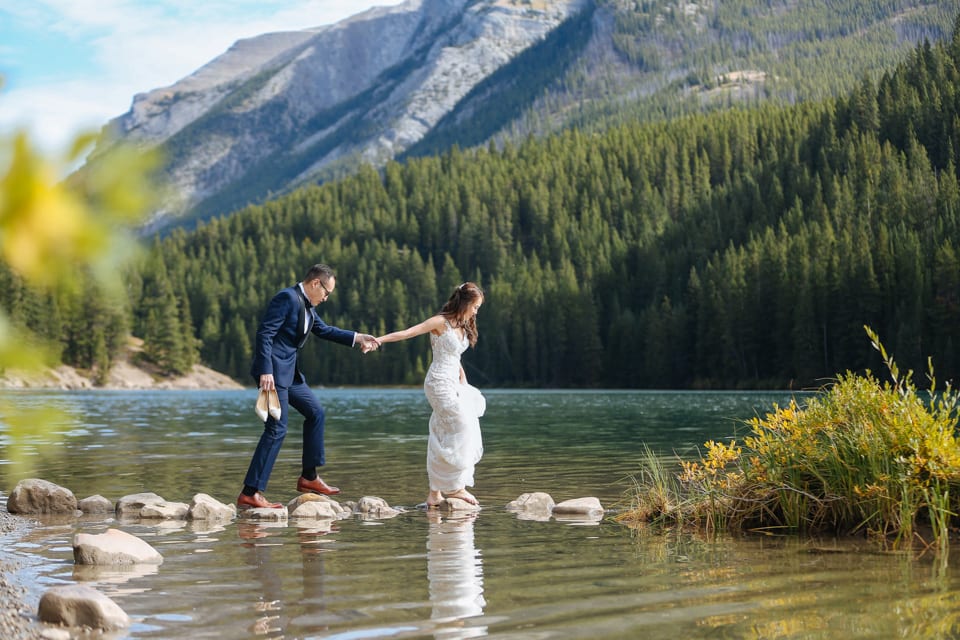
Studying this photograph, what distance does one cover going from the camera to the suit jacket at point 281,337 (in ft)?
43.6

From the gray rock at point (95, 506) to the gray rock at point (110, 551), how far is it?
4.36 metres

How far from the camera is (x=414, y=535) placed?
11273 mm

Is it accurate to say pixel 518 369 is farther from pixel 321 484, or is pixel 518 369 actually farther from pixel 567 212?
pixel 321 484

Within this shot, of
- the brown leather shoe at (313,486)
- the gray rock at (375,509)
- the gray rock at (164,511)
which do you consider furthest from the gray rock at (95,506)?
the gray rock at (375,509)

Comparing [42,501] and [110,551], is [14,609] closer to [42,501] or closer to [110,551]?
[110,551]

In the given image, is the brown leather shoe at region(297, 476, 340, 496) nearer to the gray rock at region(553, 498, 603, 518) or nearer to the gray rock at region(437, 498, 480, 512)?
the gray rock at region(437, 498, 480, 512)

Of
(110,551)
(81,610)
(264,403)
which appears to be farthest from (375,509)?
(81,610)

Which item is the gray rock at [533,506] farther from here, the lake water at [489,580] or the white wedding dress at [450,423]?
the white wedding dress at [450,423]

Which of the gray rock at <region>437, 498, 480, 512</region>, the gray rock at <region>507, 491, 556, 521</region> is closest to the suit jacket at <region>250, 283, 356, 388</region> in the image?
the gray rock at <region>437, 498, 480, 512</region>

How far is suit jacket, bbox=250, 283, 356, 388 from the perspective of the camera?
43.6ft

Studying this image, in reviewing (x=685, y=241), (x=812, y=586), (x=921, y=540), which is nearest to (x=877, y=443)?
(x=921, y=540)

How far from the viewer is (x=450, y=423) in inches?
564

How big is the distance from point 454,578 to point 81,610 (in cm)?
305

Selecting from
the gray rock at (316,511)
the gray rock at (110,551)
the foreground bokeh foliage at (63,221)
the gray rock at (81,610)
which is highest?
the foreground bokeh foliage at (63,221)
